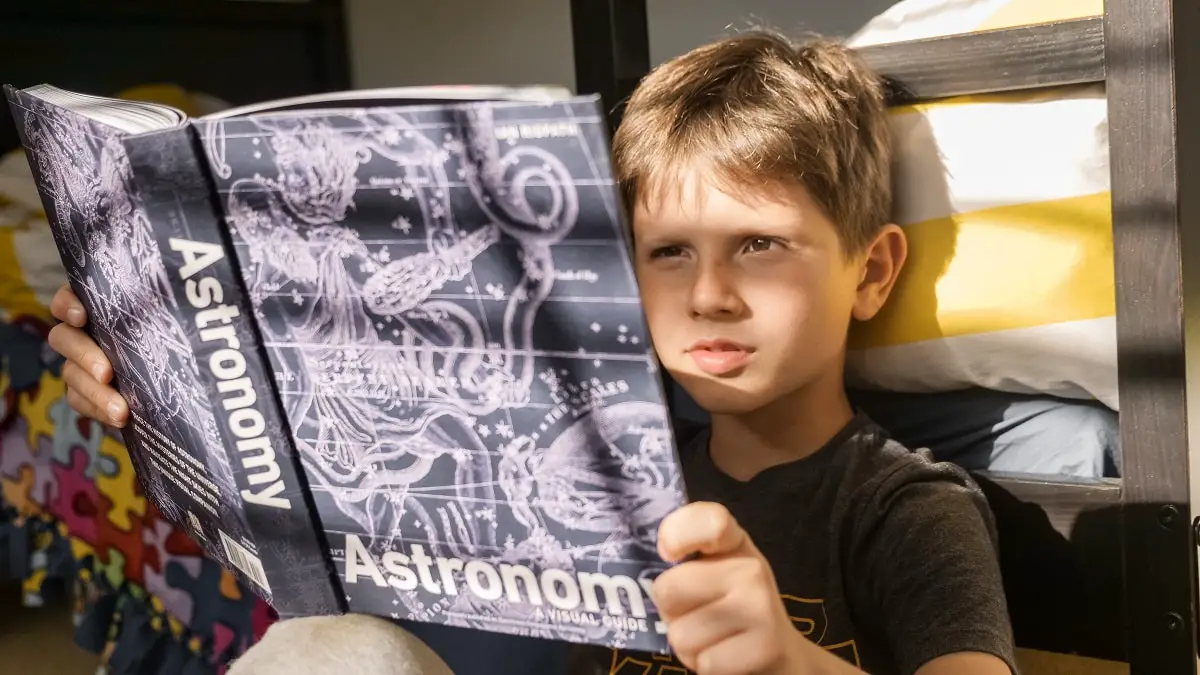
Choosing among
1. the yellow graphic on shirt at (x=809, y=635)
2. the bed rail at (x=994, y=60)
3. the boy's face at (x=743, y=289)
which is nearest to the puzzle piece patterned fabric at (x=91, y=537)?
the yellow graphic on shirt at (x=809, y=635)

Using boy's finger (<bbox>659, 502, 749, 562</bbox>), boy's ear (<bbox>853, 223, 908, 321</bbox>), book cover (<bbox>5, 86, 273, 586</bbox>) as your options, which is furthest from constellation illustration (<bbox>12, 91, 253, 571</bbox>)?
boy's ear (<bbox>853, 223, 908, 321</bbox>)

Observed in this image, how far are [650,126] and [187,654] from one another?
0.96 meters

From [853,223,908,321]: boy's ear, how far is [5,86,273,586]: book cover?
1.82 feet

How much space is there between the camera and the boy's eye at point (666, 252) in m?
0.88

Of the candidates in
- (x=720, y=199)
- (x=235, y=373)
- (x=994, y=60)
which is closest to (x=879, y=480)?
(x=720, y=199)

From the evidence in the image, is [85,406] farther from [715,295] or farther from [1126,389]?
[1126,389]

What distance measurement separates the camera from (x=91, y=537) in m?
1.35

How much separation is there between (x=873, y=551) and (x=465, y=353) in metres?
0.41

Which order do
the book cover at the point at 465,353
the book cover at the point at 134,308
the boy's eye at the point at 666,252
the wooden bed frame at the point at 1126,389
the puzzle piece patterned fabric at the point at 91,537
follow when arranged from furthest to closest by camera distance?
the puzzle piece patterned fabric at the point at 91,537, the boy's eye at the point at 666,252, the wooden bed frame at the point at 1126,389, the book cover at the point at 134,308, the book cover at the point at 465,353

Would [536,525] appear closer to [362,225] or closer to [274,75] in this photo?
[362,225]

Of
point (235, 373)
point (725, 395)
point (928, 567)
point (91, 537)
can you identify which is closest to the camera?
point (235, 373)

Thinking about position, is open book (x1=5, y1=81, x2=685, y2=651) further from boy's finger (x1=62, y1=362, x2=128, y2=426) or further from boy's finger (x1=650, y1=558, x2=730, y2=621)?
boy's finger (x1=62, y1=362, x2=128, y2=426)

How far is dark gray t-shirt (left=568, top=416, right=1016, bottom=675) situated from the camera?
0.73 meters

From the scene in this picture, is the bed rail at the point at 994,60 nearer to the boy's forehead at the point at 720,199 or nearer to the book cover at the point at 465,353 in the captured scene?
the boy's forehead at the point at 720,199
